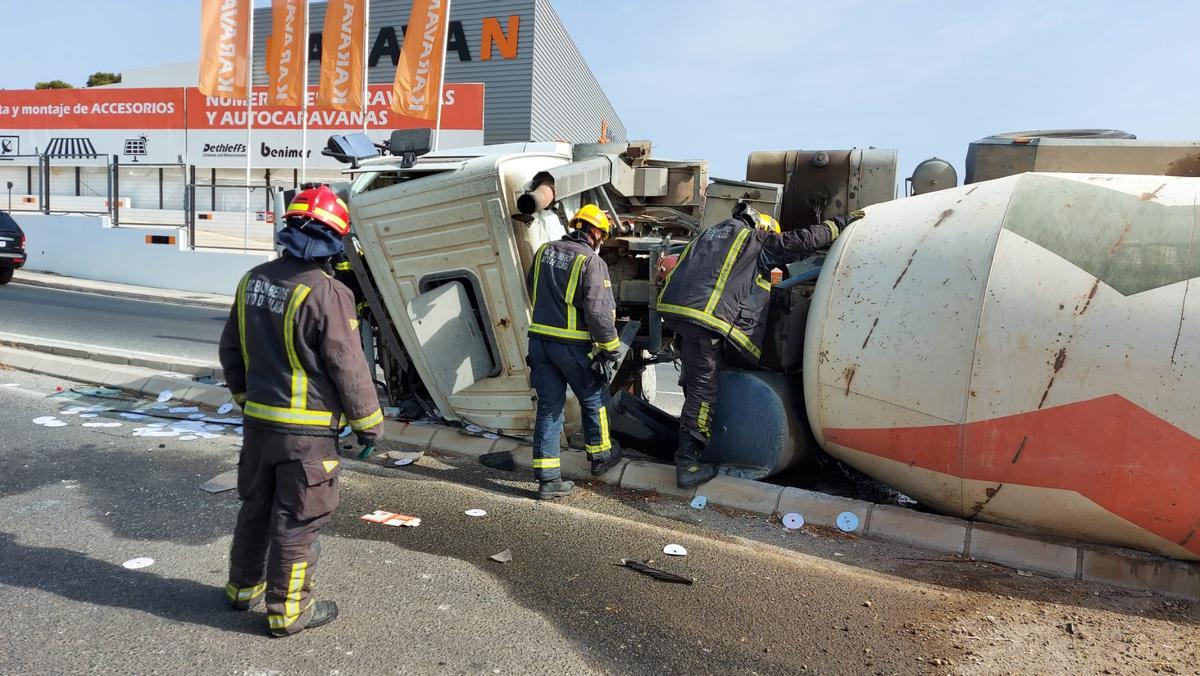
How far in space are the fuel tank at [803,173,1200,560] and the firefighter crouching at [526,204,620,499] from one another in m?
1.15

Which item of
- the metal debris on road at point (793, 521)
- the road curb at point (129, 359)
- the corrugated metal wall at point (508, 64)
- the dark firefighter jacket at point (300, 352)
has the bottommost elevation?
the metal debris on road at point (793, 521)

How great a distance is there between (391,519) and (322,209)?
1725 mm

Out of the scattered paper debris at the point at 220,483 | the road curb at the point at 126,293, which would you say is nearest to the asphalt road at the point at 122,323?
the road curb at the point at 126,293

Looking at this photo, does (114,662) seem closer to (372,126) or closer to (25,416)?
(25,416)

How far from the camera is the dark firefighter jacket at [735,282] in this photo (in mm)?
4277

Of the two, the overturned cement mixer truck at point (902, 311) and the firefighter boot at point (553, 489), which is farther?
the firefighter boot at point (553, 489)

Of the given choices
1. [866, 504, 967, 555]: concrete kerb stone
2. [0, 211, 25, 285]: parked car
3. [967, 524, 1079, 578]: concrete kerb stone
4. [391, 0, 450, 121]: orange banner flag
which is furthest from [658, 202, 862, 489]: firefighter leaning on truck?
[0, 211, 25, 285]: parked car

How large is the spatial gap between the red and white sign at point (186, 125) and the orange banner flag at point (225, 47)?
15.5 ft

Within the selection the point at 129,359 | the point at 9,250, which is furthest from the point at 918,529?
the point at 9,250

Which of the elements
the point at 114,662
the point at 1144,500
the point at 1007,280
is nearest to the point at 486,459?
the point at 114,662

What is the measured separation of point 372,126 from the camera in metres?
21.4

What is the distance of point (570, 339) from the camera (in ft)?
14.2

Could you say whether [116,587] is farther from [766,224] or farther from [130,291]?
[130,291]

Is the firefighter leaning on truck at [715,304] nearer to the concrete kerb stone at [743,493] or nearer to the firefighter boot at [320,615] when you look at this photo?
the concrete kerb stone at [743,493]
